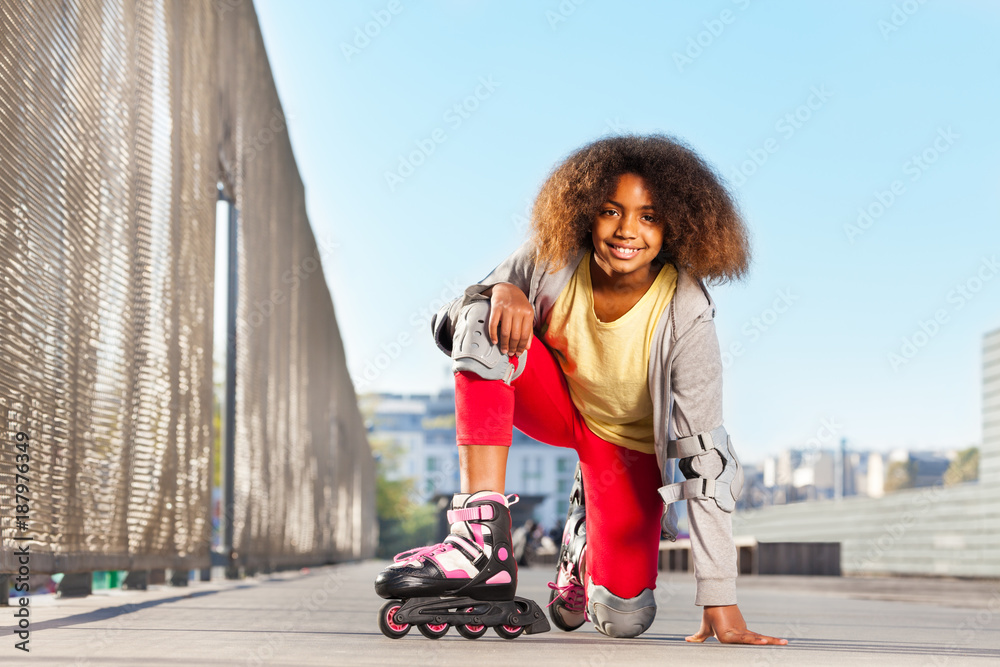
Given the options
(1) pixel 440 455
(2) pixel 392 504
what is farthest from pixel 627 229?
(1) pixel 440 455

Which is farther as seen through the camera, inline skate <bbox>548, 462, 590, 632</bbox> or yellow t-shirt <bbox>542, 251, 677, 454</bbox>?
inline skate <bbox>548, 462, 590, 632</bbox>

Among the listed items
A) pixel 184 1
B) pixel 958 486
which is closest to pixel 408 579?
pixel 184 1

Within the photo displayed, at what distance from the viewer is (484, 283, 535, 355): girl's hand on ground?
2.63m

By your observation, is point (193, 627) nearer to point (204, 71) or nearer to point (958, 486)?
point (204, 71)

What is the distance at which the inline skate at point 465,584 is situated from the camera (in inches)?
95.0

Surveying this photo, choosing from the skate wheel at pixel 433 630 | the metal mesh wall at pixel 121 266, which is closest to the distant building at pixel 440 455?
the metal mesh wall at pixel 121 266

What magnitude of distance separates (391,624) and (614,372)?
855 mm

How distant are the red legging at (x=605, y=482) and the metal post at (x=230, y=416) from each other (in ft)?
18.8

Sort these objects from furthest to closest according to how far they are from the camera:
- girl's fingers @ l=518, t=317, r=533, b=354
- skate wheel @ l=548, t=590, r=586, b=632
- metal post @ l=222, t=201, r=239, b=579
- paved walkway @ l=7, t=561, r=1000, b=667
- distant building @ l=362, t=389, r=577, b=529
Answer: distant building @ l=362, t=389, r=577, b=529 → metal post @ l=222, t=201, r=239, b=579 → skate wheel @ l=548, t=590, r=586, b=632 → girl's fingers @ l=518, t=317, r=533, b=354 → paved walkway @ l=7, t=561, r=1000, b=667

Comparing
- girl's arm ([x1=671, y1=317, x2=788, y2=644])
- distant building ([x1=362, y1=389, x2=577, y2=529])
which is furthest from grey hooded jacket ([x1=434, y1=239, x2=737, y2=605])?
distant building ([x1=362, y1=389, x2=577, y2=529])

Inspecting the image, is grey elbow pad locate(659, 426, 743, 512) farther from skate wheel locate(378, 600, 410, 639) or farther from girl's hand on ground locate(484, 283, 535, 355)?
skate wheel locate(378, 600, 410, 639)

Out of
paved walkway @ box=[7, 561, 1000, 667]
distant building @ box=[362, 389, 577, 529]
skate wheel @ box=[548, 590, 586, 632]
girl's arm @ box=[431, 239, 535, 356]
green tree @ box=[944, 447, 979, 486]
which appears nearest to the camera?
paved walkway @ box=[7, 561, 1000, 667]

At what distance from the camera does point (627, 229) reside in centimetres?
275

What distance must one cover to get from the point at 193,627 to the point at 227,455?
6015 millimetres
